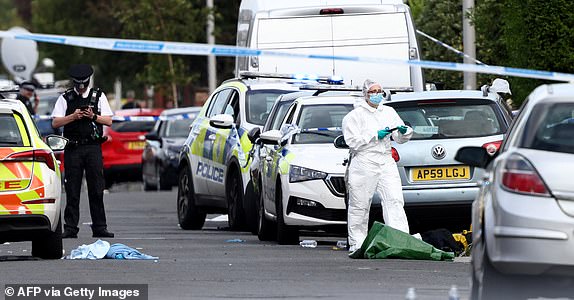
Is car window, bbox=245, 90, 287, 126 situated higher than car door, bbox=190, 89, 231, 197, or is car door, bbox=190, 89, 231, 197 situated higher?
car window, bbox=245, 90, 287, 126

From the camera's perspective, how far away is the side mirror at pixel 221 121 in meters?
19.4

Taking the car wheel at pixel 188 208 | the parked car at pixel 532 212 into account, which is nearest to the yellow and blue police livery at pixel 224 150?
the car wheel at pixel 188 208

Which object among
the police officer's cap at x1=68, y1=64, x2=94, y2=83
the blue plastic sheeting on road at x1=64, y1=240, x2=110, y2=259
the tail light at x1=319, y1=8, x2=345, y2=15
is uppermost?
the police officer's cap at x1=68, y1=64, x2=94, y2=83

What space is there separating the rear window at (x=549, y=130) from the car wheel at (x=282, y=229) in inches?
268

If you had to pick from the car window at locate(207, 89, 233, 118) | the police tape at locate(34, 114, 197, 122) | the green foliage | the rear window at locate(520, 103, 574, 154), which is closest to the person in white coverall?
the rear window at locate(520, 103, 574, 154)

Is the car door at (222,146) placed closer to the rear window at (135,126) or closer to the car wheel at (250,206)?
the car wheel at (250,206)

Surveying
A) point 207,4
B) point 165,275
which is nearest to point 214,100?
point 165,275

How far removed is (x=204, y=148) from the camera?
2078 centimetres

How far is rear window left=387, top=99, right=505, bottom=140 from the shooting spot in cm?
1589

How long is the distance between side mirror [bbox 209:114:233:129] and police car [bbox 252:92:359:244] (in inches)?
40.8

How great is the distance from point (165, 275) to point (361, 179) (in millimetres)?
2674

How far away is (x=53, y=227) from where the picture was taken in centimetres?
1478

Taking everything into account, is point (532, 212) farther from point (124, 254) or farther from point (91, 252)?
point (91, 252)

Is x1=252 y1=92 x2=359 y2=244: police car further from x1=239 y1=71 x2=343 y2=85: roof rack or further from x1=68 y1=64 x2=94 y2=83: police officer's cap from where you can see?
x1=68 y1=64 x2=94 y2=83: police officer's cap
